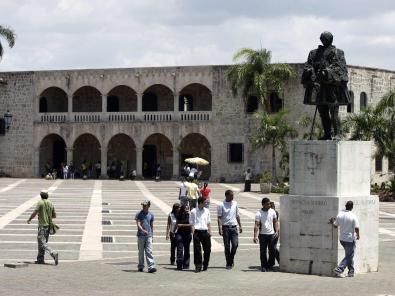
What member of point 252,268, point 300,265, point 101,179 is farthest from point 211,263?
point 101,179

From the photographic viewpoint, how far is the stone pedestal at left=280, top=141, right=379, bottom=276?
15688 millimetres

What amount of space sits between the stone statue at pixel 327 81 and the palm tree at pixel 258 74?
1197 inches

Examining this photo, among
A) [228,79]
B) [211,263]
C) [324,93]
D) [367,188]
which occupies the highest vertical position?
[228,79]

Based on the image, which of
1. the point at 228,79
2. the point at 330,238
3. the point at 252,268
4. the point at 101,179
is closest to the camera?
the point at 330,238

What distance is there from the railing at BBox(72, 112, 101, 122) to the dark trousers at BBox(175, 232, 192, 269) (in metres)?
39.1

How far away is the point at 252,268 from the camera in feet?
54.7

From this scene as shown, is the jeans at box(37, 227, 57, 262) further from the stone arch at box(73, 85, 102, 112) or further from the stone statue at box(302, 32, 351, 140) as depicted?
the stone arch at box(73, 85, 102, 112)

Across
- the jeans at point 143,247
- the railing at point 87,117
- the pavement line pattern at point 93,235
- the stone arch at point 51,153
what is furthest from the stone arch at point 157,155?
the jeans at point 143,247

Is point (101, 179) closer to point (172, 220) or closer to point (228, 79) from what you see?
point (228, 79)

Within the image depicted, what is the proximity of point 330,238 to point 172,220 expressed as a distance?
3.15 m

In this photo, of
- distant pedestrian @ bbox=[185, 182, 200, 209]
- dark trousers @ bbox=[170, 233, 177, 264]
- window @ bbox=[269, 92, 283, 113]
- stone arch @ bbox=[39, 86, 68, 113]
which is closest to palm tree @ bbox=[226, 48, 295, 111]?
window @ bbox=[269, 92, 283, 113]

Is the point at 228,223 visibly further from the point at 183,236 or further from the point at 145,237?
the point at 145,237

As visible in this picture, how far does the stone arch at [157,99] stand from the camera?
56.2m

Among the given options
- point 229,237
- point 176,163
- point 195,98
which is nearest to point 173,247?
point 229,237
